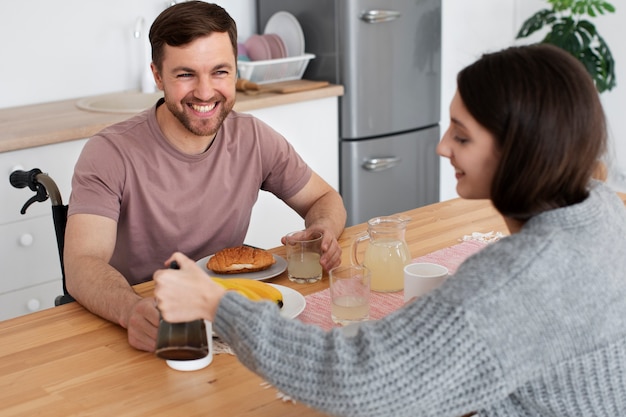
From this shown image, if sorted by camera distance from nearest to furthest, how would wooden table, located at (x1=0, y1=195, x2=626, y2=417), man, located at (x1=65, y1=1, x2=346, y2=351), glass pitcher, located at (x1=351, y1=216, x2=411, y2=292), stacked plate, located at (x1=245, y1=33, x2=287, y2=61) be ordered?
1. wooden table, located at (x1=0, y1=195, x2=626, y2=417)
2. glass pitcher, located at (x1=351, y1=216, x2=411, y2=292)
3. man, located at (x1=65, y1=1, x2=346, y2=351)
4. stacked plate, located at (x1=245, y1=33, x2=287, y2=61)

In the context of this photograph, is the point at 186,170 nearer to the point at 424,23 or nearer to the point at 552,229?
the point at 552,229

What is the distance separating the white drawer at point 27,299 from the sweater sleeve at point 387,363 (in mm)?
1945

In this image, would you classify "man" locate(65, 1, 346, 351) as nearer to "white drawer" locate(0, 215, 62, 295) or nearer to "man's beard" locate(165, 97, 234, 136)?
"man's beard" locate(165, 97, 234, 136)

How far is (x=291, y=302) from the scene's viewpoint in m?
1.70

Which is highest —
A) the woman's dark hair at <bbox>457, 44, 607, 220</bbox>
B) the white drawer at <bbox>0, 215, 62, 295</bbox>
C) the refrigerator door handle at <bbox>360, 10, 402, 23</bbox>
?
the woman's dark hair at <bbox>457, 44, 607, 220</bbox>

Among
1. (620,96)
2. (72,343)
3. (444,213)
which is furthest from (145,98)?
(620,96)

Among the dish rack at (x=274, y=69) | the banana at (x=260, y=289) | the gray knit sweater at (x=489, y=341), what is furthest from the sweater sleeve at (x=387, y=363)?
the dish rack at (x=274, y=69)

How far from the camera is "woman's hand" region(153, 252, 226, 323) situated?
3.99 feet

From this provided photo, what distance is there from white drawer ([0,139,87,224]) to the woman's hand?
5.69 ft

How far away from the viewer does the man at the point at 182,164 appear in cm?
206

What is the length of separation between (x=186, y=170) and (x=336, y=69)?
156cm

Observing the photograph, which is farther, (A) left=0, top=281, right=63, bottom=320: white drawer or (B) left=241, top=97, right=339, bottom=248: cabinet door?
(B) left=241, top=97, right=339, bottom=248: cabinet door

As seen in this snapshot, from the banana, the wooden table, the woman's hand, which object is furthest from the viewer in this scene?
the banana

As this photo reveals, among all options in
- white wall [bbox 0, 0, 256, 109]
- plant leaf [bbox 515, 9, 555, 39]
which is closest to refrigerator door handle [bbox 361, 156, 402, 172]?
plant leaf [bbox 515, 9, 555, 39]
